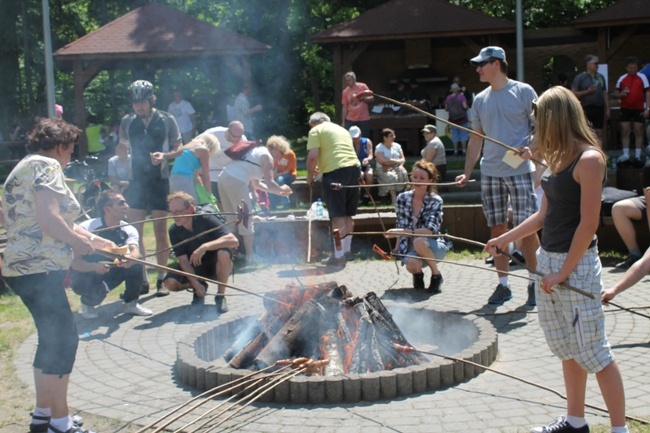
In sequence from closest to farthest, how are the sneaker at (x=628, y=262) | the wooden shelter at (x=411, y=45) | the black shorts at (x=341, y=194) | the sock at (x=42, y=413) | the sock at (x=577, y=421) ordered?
the sock at (x=577, y=421) < the sock at (x=42, y=413) < the sneaker at (x=628, y=262) < the black shorts at (x=341, y=194) < the wooden shelter at (x=411, y=45)

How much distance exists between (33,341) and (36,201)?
285cm

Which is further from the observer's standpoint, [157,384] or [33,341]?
[33,341]

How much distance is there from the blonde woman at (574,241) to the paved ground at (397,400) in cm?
63

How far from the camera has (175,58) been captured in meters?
20.5

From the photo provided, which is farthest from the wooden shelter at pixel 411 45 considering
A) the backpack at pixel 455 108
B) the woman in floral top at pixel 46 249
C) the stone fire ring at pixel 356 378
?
the woman in floral top at pixel 46 249

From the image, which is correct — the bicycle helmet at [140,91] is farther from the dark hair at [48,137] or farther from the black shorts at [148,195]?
the dark hair at [48,137]

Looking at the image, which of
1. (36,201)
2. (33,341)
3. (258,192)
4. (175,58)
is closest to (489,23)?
(175,58)

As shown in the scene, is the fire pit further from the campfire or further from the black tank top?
the black tank top

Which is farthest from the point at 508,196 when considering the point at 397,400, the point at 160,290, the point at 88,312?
the point at 88,312

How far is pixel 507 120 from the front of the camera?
7113 mm

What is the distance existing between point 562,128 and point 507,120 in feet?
10.4

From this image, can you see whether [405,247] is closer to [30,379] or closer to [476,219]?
[476,219]

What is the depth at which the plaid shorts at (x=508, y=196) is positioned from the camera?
7160 millimetres

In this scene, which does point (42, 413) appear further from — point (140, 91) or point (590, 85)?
point (590, 85)
